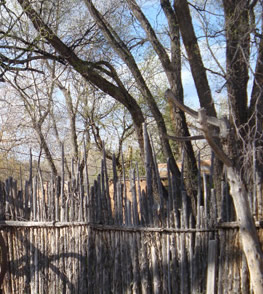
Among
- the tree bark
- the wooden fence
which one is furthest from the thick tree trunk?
the tree bark

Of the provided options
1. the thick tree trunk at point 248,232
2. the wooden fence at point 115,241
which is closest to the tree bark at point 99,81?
the wooden fence at point 115,241

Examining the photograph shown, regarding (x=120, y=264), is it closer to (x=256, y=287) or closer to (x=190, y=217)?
(x=190, y=217)

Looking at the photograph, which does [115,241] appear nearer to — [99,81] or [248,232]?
[248,232]

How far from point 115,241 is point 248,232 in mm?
2061

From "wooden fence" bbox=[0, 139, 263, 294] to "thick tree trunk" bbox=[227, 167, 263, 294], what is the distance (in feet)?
1.08

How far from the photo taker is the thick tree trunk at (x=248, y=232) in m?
4.00

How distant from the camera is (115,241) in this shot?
18.4 ft

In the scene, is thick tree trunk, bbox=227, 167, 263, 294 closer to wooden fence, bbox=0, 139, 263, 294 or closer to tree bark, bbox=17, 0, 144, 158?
wooden fence, bbox=0, 139, 263, 294

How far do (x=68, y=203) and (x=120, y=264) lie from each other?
1.14 metres

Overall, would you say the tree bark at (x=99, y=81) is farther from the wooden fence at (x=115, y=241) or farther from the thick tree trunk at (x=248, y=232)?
the thick tree trunk at (x=248, y=232)

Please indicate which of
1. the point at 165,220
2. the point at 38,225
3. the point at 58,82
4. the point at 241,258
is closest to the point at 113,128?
the point at 58,82

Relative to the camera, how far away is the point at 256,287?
4.03 m

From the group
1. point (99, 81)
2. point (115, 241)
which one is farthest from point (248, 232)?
point (99, 81)

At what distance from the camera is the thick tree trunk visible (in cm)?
400
